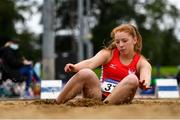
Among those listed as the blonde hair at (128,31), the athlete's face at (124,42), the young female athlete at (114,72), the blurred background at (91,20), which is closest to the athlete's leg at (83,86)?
the young female athlete at (114,72)

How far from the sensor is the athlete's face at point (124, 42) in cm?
720

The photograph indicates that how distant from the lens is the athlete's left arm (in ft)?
22.0

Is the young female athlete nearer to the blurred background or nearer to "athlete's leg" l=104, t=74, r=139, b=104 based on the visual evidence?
"athlete's leg" l=104, t=74, r=139, b=104

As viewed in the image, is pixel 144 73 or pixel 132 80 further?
pixel 144 73

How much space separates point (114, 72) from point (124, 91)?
48 centimetres

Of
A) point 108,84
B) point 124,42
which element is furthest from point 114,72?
point 124,42

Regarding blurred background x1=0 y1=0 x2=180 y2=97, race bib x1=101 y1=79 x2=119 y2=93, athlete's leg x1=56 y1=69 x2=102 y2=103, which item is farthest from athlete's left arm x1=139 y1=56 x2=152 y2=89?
blurred background x1=0 y1=0 x2=180 y2=97

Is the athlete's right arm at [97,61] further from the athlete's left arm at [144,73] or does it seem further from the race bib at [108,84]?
the athlete's left arm at [144,73]

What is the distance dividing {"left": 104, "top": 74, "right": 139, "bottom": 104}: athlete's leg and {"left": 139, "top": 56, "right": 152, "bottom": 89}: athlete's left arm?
0.30 feet

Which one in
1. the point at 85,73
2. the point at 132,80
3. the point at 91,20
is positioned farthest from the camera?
the point at 91,20

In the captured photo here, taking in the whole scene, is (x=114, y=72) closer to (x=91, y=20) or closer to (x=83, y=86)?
(x=83, y=86)

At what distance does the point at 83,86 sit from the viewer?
7.02 m

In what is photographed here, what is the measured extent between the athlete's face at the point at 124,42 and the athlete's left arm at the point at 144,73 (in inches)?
8.5

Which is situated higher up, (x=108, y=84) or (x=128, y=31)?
(x=128, y=31)
